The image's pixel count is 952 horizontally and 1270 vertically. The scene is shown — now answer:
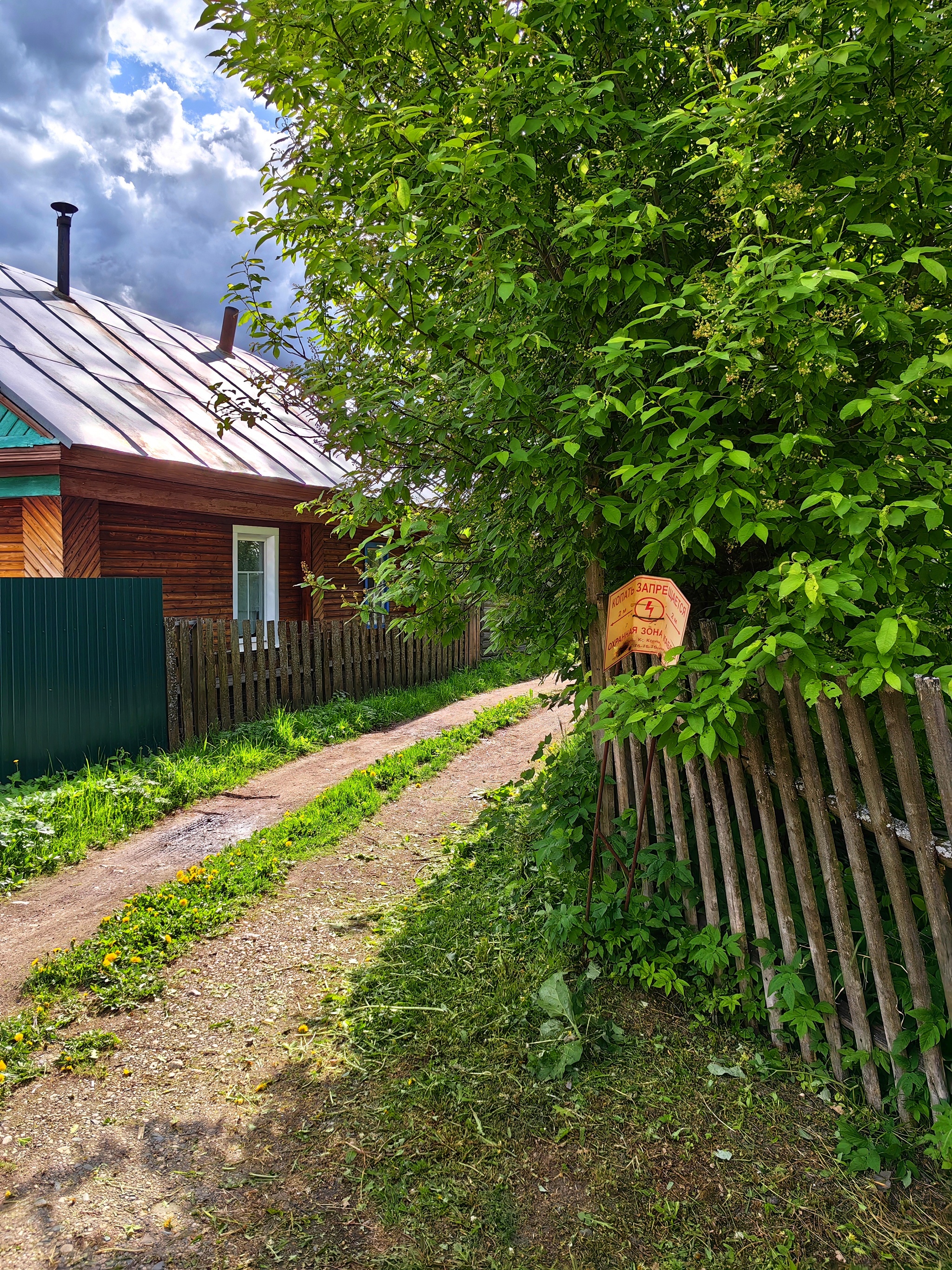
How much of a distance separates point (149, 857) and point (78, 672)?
2.45 metres

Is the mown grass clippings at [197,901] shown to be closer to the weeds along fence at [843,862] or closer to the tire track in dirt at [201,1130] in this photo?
the tire track in dirt at [201,1130]

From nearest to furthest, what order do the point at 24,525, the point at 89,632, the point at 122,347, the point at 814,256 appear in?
1. the point at 814,256
2. the point at 89,632
3. the point at 24,525
4. the point at 122,347

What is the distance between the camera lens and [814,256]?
7.22 feet

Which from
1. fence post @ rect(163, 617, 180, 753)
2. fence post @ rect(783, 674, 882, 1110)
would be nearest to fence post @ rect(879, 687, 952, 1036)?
fence post @ rect(783, 674, 882, 1110)

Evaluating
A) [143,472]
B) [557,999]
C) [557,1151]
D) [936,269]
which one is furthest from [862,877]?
[143,472]

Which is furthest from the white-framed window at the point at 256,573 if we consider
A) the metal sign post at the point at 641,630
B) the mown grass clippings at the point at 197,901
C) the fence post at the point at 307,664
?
the metal sign post at the point at 641,630

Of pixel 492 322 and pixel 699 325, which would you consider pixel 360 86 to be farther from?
pixel 699 325

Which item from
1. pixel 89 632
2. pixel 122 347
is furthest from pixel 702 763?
pixel 122 347

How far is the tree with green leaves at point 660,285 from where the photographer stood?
2.25m

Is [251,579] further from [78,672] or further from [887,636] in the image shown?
[887,636]

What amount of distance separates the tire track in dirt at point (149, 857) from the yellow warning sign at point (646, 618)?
127 inches

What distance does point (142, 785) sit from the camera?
645 cm

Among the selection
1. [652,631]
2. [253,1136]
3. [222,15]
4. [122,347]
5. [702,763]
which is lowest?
[253,1136]

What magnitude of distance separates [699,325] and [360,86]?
1.58m
